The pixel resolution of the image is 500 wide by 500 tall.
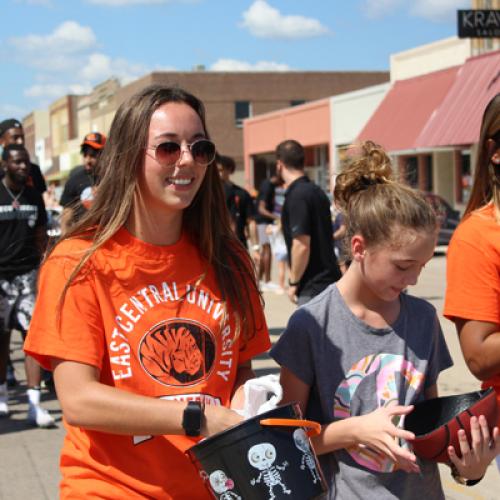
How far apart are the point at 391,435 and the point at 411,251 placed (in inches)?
19.9

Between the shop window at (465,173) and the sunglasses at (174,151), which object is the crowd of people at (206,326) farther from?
the shop window at (465,173)

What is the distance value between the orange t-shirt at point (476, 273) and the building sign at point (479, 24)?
20.1 meters

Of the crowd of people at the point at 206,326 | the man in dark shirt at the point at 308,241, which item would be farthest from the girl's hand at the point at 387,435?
the man in dark shirt at the point at 308,241

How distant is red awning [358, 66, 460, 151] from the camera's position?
93.7 ft

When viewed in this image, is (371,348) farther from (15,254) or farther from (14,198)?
(14,198)

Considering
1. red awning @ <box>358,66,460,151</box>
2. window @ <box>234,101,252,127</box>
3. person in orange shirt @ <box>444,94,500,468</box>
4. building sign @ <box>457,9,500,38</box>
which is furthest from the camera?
window @ <box>234,101,252,127</box>

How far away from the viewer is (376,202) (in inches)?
105

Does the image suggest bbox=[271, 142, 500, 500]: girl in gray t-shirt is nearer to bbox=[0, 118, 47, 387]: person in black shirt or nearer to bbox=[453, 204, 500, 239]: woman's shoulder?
bbox=[453, 204, 500, 239]: woman's shoulder

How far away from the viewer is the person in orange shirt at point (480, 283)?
2.90 metres

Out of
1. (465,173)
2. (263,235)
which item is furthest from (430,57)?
(263,235)

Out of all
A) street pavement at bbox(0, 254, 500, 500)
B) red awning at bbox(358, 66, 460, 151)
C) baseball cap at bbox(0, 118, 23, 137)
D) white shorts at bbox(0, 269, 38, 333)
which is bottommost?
street pavement at bbox(0, 254, 500, 500)

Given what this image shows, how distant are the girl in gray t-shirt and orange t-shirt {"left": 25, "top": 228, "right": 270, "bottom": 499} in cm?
29

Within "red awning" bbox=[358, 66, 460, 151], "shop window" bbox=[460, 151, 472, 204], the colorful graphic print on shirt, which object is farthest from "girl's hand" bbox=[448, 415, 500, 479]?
"shop window" bbox=[460, 151, 472, 204]

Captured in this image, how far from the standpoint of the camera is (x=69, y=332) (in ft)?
7.61
